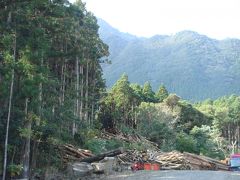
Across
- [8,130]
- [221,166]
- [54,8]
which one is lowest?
[221,166]

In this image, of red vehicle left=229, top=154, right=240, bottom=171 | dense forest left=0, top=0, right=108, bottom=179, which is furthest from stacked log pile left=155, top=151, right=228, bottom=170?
dense forest left=0, top=0, right=108, bottom=179

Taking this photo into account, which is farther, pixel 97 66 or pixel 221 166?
pixel 97 66

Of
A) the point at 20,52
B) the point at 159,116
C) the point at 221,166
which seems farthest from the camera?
the point at 159,116

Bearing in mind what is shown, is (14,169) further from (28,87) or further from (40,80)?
(40,80)

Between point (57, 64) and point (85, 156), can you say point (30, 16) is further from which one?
point (57, 64)

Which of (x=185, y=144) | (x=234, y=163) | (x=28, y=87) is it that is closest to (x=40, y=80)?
(x=28, y=87)

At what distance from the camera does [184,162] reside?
29500mm

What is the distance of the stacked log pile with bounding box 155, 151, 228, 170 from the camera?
95.6 feet

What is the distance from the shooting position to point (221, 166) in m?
32.4

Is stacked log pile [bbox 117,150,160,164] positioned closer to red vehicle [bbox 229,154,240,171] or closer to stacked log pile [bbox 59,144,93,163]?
stacked log pile [bbox 59,144,93,163]

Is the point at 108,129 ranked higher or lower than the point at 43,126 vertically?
lower

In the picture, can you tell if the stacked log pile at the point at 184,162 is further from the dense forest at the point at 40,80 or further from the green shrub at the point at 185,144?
the green shrub at the point at 185,144

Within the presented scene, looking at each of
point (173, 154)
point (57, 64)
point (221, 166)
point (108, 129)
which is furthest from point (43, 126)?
point (108, 129)

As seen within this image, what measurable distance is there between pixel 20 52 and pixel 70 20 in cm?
802
